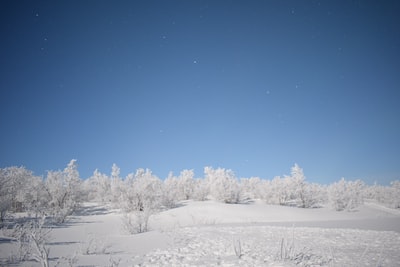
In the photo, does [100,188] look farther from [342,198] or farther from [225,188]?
[342,198]

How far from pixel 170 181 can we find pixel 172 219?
2195 cm

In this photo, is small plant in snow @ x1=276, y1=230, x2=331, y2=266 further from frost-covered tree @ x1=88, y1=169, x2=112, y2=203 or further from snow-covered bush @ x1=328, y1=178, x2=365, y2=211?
frost-covered tree @ x1=88, y1=169, x2=112, y2=203

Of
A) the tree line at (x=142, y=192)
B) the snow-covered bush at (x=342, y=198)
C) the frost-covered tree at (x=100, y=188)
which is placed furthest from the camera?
the frost-covered tree at (x=100, y=188)

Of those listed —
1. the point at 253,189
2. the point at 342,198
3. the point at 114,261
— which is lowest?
the point at 114,261

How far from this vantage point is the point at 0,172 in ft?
55.4

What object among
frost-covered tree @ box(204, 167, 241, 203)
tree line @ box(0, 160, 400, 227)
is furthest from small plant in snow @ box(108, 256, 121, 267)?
frost-covered tree @ box(204, 167, 241, 203)

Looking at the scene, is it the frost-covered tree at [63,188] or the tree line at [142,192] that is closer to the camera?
the tree line at [142,192]

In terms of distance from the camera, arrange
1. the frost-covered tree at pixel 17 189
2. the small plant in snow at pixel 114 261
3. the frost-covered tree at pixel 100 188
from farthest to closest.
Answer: the frost-covered tree at pixel 100 188, the frost-covered tree at pixel 17 189, the small plant in snow at pixel 114 261

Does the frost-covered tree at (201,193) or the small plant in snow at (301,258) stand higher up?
the frost-covered tree at (201,193)

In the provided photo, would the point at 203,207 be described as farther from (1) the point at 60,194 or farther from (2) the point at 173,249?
(2) the point at 173,249

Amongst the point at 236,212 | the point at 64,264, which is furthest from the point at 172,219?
the point at 64,264

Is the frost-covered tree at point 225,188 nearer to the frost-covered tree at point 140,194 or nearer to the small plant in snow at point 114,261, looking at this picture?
the frost-covered tree at point 140,194

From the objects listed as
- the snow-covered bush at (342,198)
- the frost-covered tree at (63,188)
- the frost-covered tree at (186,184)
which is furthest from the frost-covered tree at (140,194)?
the snow-covered bush at (342,198)

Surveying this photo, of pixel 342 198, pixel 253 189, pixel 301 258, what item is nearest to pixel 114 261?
pixel 301 258
